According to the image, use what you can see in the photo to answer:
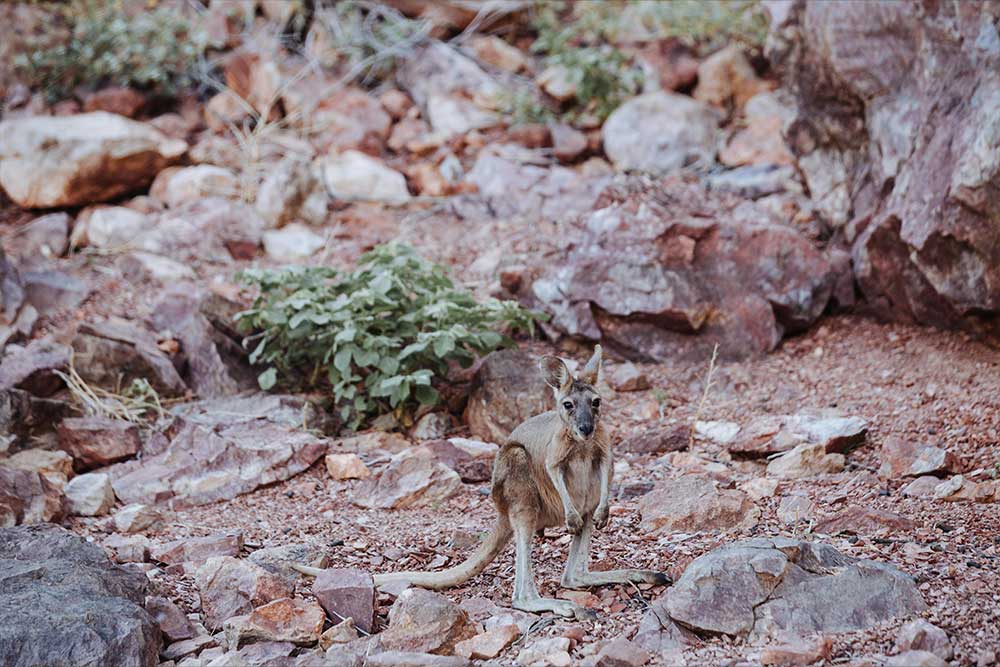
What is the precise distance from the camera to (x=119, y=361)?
6.43 m

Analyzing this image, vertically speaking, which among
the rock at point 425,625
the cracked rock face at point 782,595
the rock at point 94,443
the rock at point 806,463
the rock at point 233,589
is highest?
the cracked rock face at point 782,595

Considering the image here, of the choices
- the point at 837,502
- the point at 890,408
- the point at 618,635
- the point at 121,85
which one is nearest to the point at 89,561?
the point at 618,635

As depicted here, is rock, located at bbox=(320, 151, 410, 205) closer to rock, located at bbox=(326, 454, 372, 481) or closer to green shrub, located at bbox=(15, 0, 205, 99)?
green shrub, located at bbox=(15, 0, 205, 99)

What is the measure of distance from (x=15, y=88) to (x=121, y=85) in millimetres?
1088

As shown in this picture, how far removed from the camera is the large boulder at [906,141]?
18.7ft

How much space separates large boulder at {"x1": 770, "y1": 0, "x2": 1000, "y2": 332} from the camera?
570cm

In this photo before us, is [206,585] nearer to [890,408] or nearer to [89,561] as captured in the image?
[89,561]

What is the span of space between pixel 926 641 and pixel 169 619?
8.81ft

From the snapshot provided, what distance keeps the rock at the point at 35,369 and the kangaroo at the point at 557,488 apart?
128 inches

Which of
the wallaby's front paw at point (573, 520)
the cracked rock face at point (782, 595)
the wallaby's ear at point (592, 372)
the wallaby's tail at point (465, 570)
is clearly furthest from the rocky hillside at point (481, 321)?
the wallaby's ear at point (592, 372)

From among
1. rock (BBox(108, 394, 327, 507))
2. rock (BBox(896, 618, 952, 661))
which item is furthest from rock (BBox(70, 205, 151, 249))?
rock (BBox(896, 618, 952, 661))

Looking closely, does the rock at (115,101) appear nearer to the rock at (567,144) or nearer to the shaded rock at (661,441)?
the rock at (567,144)

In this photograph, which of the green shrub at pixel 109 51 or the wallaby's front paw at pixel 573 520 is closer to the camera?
the wallaby's front paw at pixel 573 520

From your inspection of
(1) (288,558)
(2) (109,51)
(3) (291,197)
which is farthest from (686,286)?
(2) (109,51)
